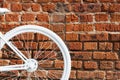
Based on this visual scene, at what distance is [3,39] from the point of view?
10.8 ft

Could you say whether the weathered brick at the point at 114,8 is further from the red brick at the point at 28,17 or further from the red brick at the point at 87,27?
the red brick at the point at 28,17

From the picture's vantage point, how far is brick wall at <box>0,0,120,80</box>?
11.9ft

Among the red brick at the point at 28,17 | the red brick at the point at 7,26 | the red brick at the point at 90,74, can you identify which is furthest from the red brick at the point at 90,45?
the red brick at the point at 7,26

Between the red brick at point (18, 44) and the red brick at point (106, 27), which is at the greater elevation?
the red brick at point (106, 27)

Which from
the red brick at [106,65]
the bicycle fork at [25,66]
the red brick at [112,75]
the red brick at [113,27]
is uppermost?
the red brick at [113,27]

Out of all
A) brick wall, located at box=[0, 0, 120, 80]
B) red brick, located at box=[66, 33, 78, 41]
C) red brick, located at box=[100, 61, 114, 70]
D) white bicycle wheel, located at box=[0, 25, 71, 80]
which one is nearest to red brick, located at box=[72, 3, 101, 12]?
brick wall, located at box=[0, 0, 120, 80]

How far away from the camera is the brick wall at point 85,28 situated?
11.9 feet

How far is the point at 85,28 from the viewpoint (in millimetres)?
3631

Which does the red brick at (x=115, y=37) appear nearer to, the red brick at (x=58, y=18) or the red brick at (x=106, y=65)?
the red brick at (x=106, y=65)

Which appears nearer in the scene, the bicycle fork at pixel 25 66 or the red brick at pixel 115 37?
the bicycle fork at pixel 25 66

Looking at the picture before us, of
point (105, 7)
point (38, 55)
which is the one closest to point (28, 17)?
point (38, 55)

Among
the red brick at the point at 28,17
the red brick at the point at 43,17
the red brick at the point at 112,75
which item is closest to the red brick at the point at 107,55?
the red brick at the point at 112,75

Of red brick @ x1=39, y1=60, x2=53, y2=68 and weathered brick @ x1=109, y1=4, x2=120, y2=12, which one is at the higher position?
weathered brick @ x1=109, y1=4, x2=120, y2=12

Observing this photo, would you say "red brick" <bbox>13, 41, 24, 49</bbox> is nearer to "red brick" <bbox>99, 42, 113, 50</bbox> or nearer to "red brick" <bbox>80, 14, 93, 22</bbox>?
"red brick" <bbox>80, 14, 93, 22</bbox>
